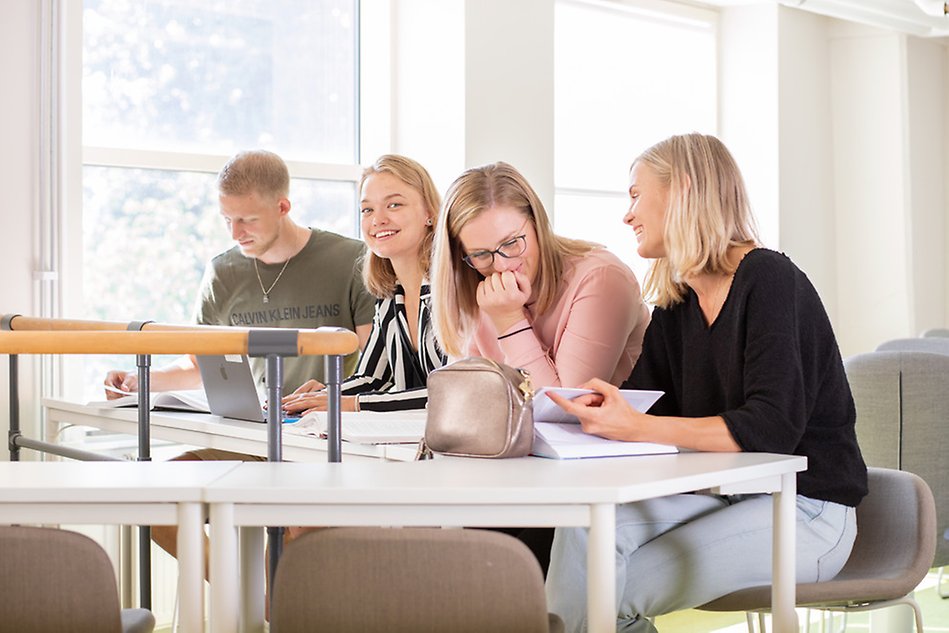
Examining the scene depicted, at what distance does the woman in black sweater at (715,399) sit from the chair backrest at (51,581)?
0.67m

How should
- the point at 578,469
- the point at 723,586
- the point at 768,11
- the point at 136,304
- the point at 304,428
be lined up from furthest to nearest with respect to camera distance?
the point at 768,11
the point at 136,304
the point at 304,428
the point at 723,586
the point at 578,469

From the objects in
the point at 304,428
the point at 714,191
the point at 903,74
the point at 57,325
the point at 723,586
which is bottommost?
the point at 723,586

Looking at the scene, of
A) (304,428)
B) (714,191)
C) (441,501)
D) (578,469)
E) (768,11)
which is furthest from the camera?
(768,11)

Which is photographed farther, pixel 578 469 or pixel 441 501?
pixel 578 469

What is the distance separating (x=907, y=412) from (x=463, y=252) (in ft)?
3.98

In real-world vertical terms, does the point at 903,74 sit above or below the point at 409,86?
above

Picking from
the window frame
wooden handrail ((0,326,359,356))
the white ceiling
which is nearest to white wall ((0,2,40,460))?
the window frame

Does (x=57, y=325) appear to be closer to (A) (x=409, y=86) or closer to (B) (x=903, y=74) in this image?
(A) (x=409, y=86)

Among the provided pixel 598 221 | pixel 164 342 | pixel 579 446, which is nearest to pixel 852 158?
pixel 598 221

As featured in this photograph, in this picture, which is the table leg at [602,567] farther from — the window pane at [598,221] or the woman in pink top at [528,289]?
the window pane at [598,221]

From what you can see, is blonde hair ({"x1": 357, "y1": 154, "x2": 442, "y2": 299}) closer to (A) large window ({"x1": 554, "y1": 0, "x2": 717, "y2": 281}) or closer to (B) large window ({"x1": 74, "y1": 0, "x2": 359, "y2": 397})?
(B) large window ({"x1": 74, "y1": 0, "x2": 359, "y2": 397})

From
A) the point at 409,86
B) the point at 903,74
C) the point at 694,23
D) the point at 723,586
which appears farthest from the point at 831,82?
the point at 723,586

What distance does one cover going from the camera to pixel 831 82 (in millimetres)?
5723

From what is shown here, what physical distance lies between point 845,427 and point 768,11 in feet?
12.5
